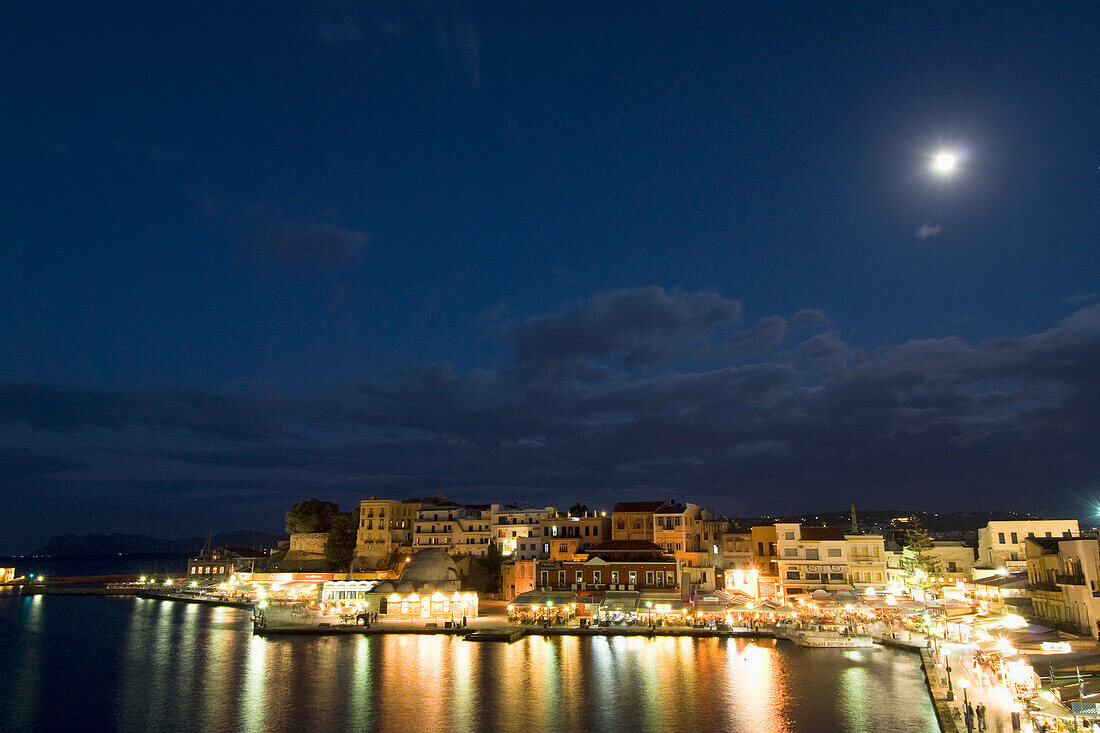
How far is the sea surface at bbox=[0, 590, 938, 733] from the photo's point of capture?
88.4 ft

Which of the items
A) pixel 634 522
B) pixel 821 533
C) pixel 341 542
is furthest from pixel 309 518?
pixel 821 533

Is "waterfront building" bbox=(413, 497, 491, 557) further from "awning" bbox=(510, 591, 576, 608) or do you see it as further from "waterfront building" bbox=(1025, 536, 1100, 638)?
"waterfront building" bbox=(1025, 536, 1100, 638)

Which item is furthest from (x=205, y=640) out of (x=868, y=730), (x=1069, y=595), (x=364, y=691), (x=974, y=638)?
(x=1069, y=595)

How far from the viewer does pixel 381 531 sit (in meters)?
75.1

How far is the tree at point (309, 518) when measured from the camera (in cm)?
8150

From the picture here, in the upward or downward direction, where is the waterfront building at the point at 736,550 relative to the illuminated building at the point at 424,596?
upward

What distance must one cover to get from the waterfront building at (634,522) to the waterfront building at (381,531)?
22526mm

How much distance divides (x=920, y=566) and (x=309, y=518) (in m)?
61.8

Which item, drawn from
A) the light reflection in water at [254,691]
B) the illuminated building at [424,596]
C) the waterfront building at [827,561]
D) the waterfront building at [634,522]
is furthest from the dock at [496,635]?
the waterfront building at [827,561]

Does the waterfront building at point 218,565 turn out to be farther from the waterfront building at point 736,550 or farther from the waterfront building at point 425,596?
the waterfront building at point 736,550

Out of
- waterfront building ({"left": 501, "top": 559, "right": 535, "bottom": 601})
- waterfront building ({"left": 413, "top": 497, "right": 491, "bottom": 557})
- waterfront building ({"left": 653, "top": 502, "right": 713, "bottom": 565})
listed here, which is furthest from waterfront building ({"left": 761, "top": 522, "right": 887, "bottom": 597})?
waterfront building ({"left": 413, "top": 497, "right": 491, "bottom": 557})

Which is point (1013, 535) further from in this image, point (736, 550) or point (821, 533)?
point (736, 550)

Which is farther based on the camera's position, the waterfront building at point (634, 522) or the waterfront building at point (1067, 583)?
the waterfront building at point (634, 522)

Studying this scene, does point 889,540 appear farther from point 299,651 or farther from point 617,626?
point 299,651
